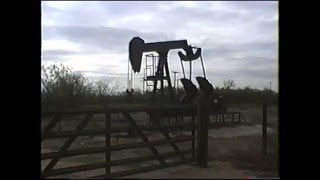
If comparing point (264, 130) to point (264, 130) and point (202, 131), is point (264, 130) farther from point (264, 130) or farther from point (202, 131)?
point (202, 131)

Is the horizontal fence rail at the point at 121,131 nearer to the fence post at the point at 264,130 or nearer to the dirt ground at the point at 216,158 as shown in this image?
the dirt ground at the point at 216,158

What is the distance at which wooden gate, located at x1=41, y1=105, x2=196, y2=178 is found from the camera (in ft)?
19.9

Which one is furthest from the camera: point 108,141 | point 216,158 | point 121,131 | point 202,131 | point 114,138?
point 216,158

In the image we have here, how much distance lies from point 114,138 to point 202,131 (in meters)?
1.88

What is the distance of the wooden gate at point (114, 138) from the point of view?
19.9 ft

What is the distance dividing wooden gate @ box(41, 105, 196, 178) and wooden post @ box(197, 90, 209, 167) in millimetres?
158

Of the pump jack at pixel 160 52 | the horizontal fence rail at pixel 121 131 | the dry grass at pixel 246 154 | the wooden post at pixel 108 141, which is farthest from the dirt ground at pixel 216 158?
the pump jack at pixel 160 52

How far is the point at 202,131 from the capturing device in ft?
28.0

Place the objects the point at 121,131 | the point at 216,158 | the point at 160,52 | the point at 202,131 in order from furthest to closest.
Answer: the point at 160,52
the point at 216,158
the point at 202,131
the point at 121,131

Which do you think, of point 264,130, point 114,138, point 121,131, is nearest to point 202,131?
point 264,130

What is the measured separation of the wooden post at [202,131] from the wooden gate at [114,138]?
16cm
